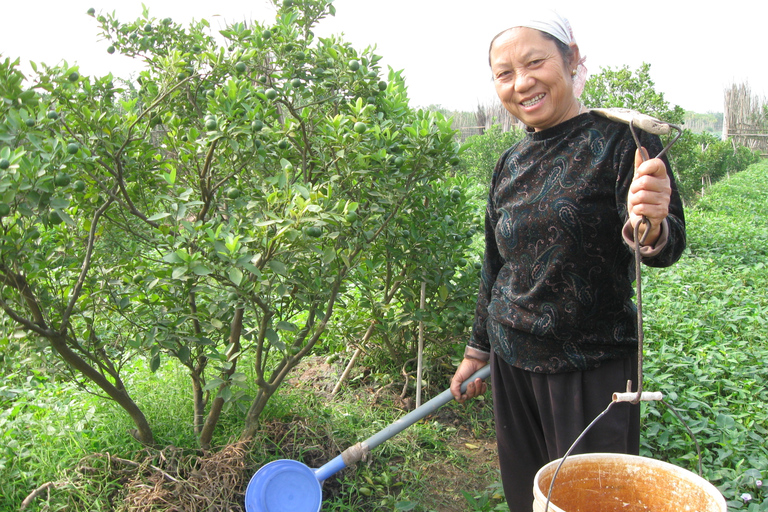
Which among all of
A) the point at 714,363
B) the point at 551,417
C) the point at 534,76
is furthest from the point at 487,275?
the point at 714,363

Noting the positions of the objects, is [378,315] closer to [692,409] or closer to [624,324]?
[624,324]

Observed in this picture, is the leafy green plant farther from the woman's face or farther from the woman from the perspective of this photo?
the woman's face

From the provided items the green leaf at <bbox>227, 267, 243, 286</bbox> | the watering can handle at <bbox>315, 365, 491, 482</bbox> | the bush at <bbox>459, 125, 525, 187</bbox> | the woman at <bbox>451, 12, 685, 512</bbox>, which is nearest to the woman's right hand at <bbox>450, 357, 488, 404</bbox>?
the watering can handle at <bbox>315, 365, 491, 482</bbox>

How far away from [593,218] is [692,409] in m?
1.64

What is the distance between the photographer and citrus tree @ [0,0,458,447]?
1.51 m

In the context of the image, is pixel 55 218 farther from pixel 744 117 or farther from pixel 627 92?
pixel 744 117

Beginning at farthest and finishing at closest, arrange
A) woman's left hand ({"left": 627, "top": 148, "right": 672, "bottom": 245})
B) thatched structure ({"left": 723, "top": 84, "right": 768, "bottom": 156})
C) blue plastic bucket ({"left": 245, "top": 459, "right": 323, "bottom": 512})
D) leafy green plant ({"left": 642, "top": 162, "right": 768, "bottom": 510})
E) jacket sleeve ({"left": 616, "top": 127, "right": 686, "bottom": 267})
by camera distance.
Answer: thatched structure ({"left": 723, "top": 84, "right": 768, "bottom": 156}) → leafy green plant ({"left": 642, "top": 162, "right": 768, "bottom": 510}) → blue plastic bucket ({"left": 245, "top": 459, "right": 323, "bottom": 512}) → jacket sleeve ({"left": 616, "top": 127, "right": 686, "bottom": 267}) → woman's left hand ({"left": 627, "top": 148, "right": 672, "bottom": 245})

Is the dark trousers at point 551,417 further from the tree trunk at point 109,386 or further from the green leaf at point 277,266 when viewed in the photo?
the tree trunk at point 109,386

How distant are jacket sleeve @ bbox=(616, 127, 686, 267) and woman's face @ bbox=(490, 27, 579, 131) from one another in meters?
0.20

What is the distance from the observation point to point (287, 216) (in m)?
1.49

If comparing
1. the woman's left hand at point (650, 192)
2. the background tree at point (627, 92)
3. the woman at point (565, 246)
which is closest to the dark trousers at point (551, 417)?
the woman at point (565, 246)

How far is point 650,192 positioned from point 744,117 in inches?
905

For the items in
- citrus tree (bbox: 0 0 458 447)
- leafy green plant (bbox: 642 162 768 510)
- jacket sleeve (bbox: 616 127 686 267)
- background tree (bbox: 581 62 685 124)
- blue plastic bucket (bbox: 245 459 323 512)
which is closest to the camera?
jacket sleeve (bbox: 616 127 686 267)

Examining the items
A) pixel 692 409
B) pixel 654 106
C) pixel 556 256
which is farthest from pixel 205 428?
pixel 654 106
